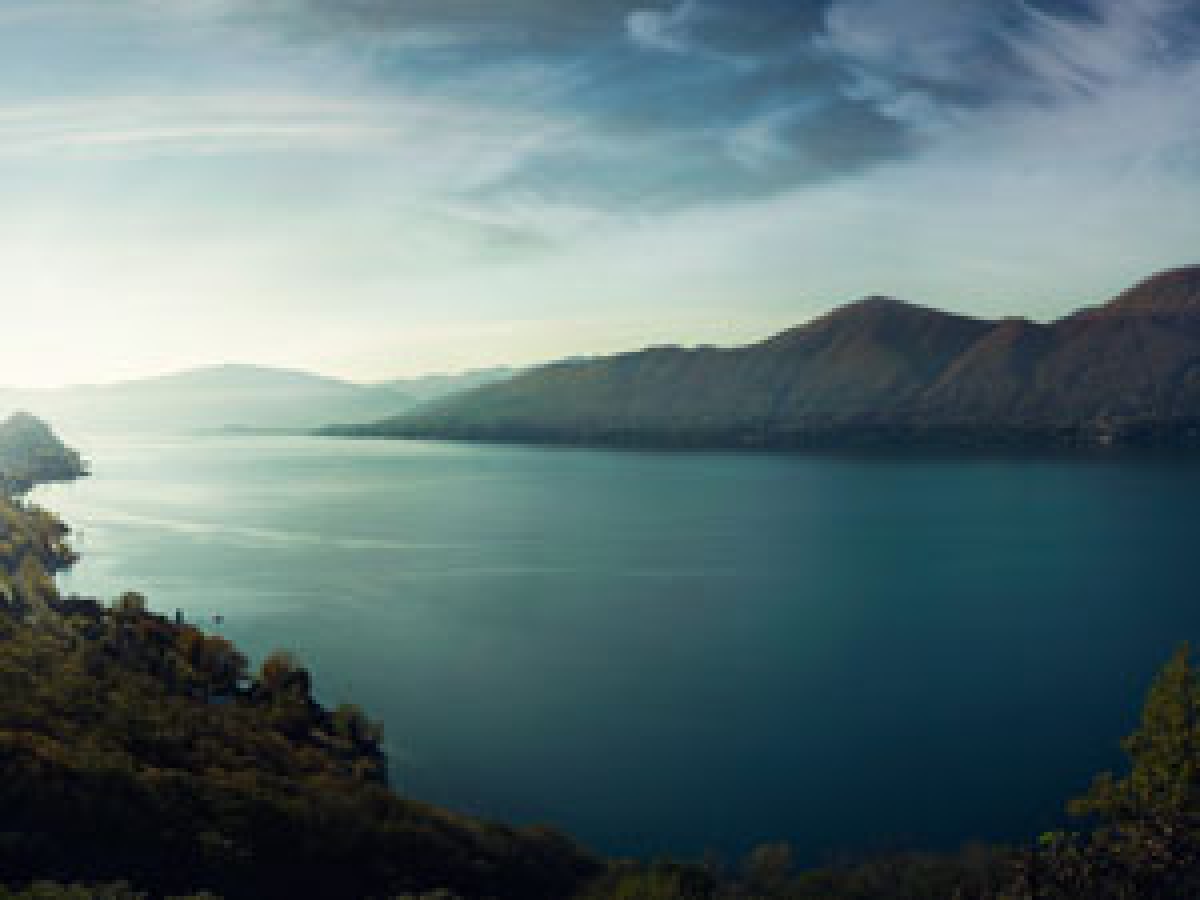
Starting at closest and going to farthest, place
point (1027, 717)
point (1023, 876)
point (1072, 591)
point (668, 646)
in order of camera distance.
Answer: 1. point (1023, 876)
2. point (1027, 717)
3. point (668, 646)
4. point (1072, 591)

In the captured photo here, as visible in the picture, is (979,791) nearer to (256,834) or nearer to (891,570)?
(256,834)

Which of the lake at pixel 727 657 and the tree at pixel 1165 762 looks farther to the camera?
the lake at pixel 727 657

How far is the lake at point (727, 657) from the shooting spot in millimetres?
62312

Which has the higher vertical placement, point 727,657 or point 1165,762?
point 1165,762

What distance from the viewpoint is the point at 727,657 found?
95.1 meters

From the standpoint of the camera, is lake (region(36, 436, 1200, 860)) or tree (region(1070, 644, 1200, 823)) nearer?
tree (region(1070, 644, 1200, 823))

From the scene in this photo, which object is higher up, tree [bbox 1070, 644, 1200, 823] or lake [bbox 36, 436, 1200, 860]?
tree [bbox 1070, 644, 1200, 823]

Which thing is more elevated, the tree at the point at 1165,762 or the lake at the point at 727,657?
the tree at the point at 1165,762

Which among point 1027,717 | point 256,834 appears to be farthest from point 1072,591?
point 256,834

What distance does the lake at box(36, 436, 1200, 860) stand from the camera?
62.3 meters

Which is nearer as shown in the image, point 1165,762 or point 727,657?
point 1165,762

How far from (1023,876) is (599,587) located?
102 meters

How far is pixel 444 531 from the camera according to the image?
19050 cm

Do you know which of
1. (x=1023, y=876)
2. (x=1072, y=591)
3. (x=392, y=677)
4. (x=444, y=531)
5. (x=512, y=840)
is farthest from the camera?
(x=444, y=531)
